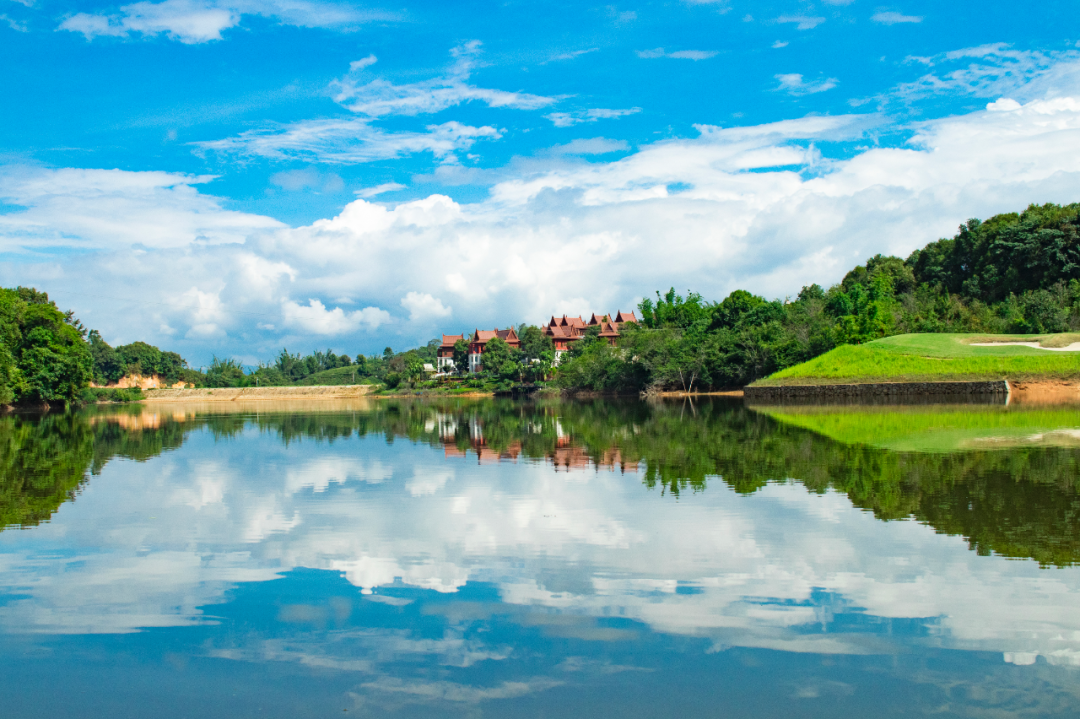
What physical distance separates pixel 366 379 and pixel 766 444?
110406 mm

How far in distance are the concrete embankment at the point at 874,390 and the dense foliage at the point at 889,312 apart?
658 cm

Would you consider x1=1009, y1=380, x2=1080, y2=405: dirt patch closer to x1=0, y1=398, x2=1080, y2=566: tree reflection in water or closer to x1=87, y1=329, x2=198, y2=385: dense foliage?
x1=0, y1=398, x2=1080, y2=566: tree reflection in water

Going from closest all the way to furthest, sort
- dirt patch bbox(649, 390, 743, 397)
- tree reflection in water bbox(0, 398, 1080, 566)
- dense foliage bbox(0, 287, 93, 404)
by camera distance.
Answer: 1. tree reflection in water bbox(0, 398, 1080, 566)
2. dense foliage bbox(0, 287, 93, 404)
3. dirt patch bbox(649, 390, 743, 397)

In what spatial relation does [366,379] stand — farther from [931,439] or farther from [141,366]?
[931,439]

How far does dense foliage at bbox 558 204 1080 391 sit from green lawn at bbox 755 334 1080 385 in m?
4.80

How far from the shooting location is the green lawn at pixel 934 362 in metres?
40.3

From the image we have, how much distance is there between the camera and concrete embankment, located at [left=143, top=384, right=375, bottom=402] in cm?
10425

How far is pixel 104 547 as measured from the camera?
32.9ft

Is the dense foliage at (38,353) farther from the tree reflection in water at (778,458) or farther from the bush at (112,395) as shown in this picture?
the bush at (112,395)

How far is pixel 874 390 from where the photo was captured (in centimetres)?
4453

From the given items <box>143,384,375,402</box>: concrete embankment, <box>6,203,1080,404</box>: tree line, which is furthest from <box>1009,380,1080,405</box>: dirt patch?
<box>143,384,375,402</box>: concrete embankment

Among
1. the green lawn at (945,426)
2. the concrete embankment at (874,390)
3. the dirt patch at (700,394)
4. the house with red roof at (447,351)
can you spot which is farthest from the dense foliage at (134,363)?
the green lawn at (945,426)

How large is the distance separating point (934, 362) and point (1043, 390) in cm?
582

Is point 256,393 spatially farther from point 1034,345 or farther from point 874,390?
point 1034,345
